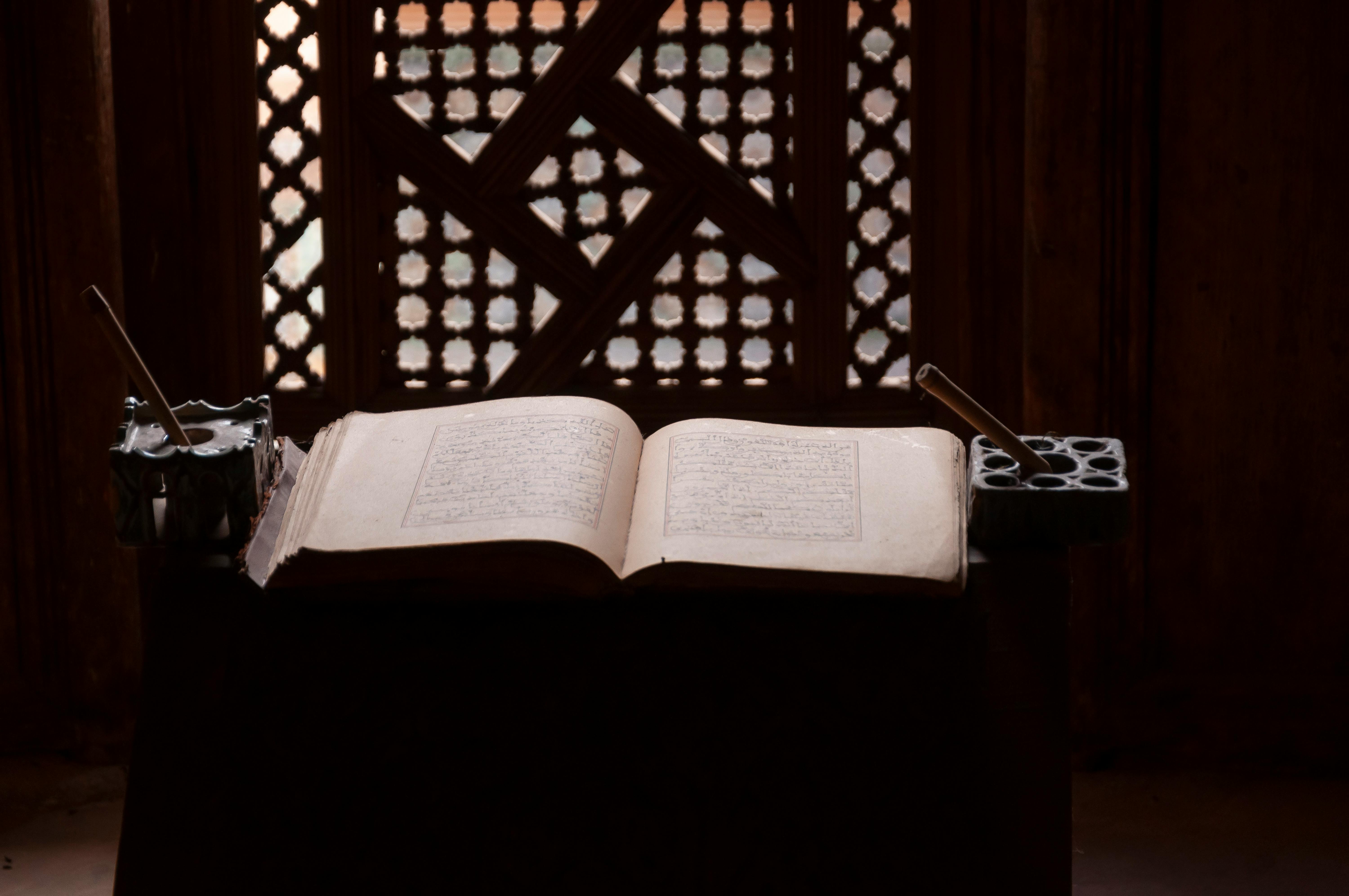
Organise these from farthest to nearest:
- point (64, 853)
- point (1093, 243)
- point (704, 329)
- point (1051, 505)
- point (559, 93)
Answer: point (704, 329) < point (559, 93) < point (1093, 243) < point (64, 853) < point (1051, 505)

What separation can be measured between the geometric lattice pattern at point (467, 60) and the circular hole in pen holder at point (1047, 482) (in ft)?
4.98

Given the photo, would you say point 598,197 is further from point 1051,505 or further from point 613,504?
point 1051,505

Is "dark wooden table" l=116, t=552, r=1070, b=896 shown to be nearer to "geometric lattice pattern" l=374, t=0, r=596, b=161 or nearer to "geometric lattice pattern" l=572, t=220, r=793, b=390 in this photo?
"geometric lattice pattern" l=572, t=220, r=793, b=390

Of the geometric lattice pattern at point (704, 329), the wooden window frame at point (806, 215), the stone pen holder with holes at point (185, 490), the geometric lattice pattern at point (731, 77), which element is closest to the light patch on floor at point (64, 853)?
the wooden window frame at point (806, 215)

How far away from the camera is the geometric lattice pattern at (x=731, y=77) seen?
2.60 meters

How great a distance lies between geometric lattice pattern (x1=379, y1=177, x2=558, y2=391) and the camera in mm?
2643

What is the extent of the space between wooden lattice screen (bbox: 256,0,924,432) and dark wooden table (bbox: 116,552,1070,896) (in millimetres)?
1191

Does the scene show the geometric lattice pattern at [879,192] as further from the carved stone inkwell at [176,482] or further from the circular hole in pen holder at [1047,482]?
the carved stone inkwell at [176,482]

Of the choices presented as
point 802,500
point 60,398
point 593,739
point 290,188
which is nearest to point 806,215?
point 290,188

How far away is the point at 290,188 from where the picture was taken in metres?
2.64

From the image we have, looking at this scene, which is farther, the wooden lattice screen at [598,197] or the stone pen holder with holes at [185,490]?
the wooden lattice screen at [598,197]

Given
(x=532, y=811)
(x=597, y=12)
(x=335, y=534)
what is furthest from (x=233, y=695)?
(x=597, y=12)

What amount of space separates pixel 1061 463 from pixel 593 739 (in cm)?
69

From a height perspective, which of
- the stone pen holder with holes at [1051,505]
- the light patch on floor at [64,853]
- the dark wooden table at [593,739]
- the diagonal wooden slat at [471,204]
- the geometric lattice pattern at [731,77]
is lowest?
the light patch on floor at [64,853]
